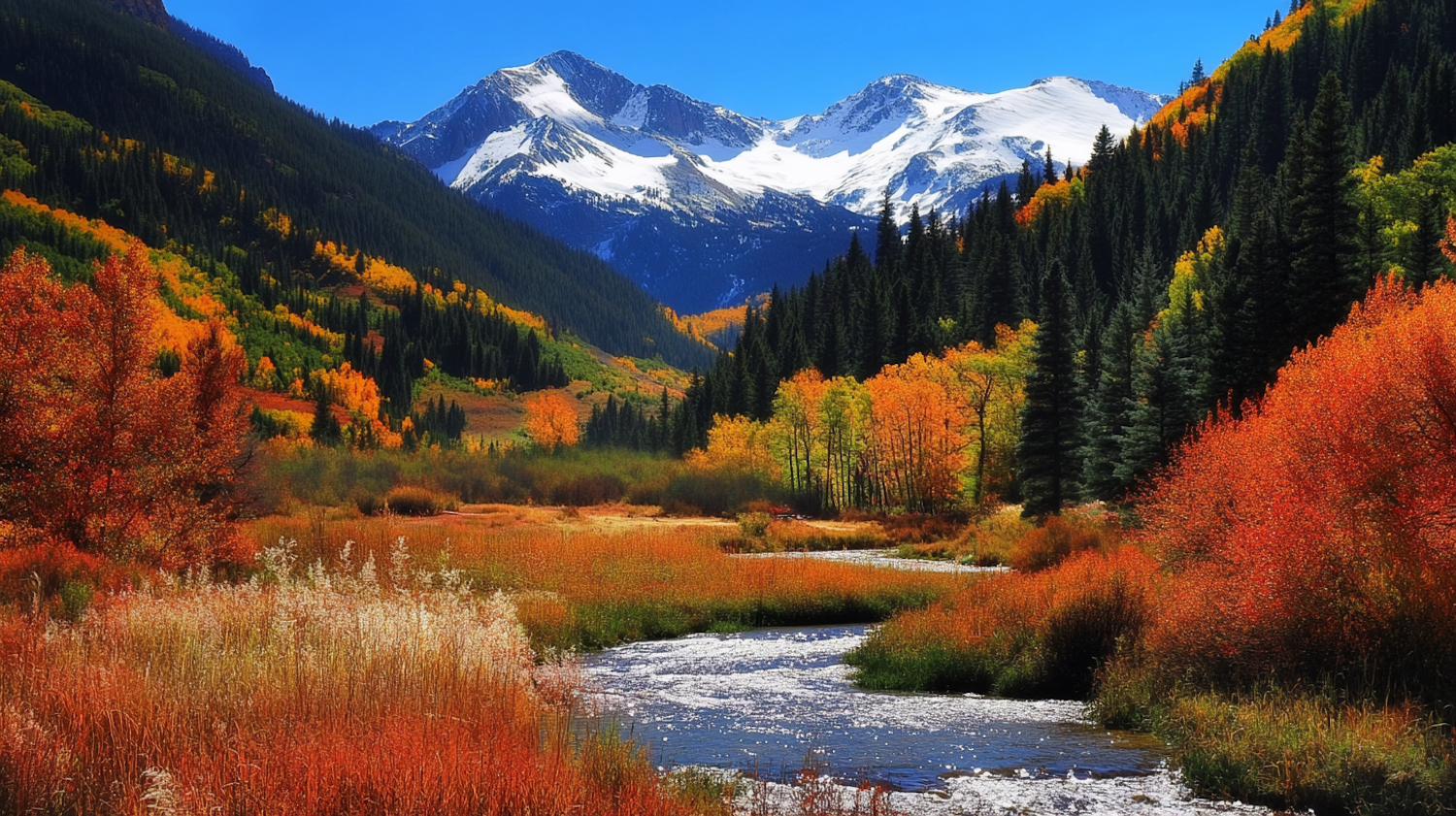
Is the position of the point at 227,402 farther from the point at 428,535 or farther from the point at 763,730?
the point at 763,730

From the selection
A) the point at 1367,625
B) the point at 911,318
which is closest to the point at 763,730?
the point at 1367,625

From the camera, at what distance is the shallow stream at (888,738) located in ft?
47.5

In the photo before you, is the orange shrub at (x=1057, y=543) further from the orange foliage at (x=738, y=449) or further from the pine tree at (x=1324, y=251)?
the orange foliage at (x=738, y=449)

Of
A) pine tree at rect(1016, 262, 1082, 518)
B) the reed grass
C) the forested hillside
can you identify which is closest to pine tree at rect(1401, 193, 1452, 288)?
the forested hillside

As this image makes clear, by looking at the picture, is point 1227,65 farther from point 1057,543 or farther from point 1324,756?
point 1324,756

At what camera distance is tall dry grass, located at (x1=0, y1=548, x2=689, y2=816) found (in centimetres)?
870

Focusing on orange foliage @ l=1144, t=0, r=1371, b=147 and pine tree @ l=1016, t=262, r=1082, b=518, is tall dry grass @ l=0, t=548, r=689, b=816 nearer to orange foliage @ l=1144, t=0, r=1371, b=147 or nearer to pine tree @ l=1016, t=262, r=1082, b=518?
pine tree @ l=1016, t=262, r=1082, b=518

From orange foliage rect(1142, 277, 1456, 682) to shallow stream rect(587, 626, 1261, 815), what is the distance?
3071mm

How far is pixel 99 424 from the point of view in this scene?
1068 inches

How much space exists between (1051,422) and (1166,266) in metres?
77.9

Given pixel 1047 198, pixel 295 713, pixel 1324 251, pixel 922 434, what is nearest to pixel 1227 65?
pixel 1047 198

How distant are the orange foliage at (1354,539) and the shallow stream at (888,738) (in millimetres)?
3071

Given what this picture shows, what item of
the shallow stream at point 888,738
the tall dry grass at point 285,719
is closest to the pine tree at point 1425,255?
the shallow stream at point 888,738

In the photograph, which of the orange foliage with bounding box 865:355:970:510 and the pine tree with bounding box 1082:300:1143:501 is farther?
the orange foliage with bounding box 865:355:970:510
